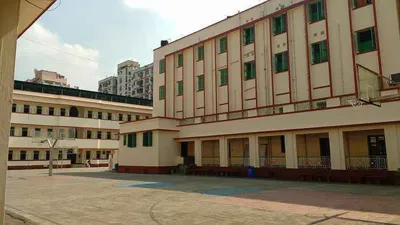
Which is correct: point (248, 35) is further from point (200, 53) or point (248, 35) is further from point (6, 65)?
point (6, 65)

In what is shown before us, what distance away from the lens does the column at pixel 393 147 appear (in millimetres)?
19109

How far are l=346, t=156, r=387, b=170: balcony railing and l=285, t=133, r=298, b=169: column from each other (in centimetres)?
367

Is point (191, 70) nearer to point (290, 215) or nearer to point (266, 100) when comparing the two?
point (266, 100)

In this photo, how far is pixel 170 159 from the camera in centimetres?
3338

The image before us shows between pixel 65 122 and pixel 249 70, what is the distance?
33150mm

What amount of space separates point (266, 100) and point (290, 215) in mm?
19504

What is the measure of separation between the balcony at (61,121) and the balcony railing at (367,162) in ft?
138

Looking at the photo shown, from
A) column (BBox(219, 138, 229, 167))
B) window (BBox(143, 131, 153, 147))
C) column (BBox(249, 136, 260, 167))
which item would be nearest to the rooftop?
window (BBox(143, 131, 153, 147))

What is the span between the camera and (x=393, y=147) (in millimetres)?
19312

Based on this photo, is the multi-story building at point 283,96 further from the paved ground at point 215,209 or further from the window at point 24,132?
the window at point 24,132

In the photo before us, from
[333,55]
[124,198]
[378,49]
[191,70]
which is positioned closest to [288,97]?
[333,55]

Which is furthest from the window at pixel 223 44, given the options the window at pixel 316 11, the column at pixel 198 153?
the column at pixel 198 153

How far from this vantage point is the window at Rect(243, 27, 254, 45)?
99.9ft

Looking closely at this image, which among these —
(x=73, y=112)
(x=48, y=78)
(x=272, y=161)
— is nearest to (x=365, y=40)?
(x=272, y=161)
